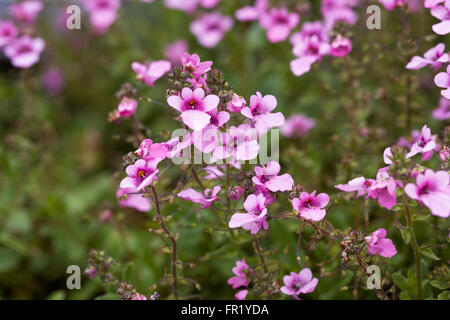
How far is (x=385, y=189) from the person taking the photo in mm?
1186

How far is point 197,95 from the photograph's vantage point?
4.07ft

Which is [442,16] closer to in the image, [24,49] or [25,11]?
[24,49]

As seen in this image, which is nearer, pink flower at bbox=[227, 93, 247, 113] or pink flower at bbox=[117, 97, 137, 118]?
pink flower at bbox=[227, 93, 247, 113]

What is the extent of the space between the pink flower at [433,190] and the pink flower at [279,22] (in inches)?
46.8

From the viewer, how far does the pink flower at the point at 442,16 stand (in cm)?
141

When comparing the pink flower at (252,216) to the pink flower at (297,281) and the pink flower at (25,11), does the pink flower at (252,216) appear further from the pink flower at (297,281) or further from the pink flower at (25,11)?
the pink flower at (25,11)

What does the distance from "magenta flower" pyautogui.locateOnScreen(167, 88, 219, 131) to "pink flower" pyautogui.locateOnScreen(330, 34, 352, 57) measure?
1.95 feet

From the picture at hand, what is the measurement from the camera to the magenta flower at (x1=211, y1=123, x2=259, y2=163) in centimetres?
120

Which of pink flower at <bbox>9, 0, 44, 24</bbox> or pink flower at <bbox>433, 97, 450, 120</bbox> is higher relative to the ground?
pink flower at <bbox>9, 0, 44, 24</bbox>

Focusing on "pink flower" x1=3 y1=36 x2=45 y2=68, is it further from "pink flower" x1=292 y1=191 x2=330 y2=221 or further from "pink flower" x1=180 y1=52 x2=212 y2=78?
"pink flower" x1=292 y1=191 x2=330 y2=221

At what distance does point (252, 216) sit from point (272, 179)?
0.11 metres

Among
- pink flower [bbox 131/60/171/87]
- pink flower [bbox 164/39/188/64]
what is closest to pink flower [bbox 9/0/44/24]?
pink flower [bbox 164/39/188/64]

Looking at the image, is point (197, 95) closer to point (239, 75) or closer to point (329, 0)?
point (329, 0)

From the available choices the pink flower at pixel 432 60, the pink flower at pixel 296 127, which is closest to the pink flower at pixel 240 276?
the pink flower at pixel 432 60
